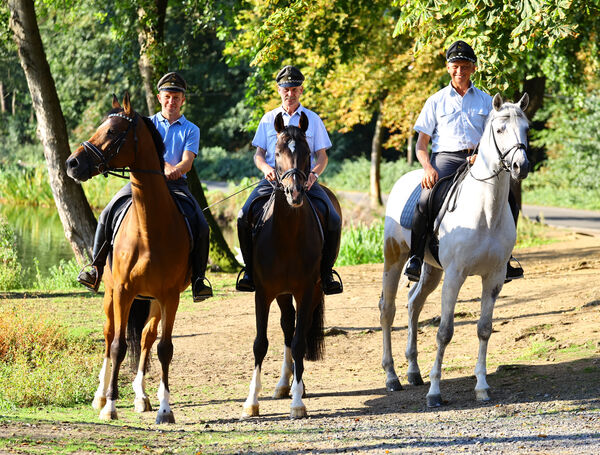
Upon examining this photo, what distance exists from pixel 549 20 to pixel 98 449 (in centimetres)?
759

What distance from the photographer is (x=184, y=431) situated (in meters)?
6.66

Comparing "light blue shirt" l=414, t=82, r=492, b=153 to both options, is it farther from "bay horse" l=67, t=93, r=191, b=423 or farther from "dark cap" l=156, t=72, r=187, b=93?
"bay horse" l=67, t=93, r=191, b=423

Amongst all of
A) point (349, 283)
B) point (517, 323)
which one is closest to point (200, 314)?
point (349, 283)

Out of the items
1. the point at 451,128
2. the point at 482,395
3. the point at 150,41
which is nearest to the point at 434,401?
the point at 482,395

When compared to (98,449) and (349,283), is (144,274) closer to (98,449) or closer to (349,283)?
(98,449)

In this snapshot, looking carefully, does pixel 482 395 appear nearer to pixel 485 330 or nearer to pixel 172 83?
pixel 485 330

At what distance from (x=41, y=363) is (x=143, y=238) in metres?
2.34

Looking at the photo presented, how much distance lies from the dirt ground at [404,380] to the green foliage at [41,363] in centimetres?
62

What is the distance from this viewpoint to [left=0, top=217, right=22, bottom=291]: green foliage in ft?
49.9

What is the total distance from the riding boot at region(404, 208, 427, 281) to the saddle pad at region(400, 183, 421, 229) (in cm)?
30

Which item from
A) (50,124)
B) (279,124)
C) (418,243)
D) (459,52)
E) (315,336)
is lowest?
(315,336)

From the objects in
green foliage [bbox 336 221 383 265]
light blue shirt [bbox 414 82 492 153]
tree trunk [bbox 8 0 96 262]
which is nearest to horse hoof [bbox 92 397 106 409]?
light blue shirt [bbox 414 82 492 153]

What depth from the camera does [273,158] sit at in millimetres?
7848

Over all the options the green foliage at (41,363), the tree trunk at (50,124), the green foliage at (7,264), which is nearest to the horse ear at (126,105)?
the green foliage at (41,363)
